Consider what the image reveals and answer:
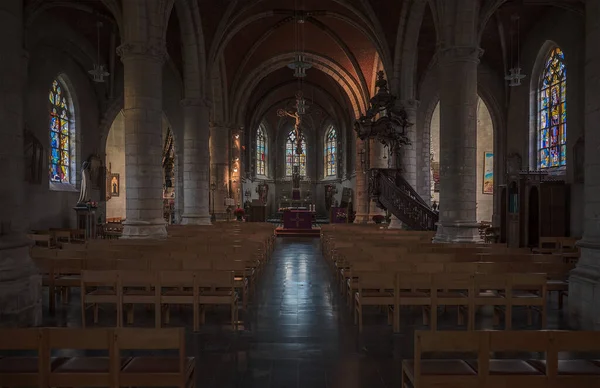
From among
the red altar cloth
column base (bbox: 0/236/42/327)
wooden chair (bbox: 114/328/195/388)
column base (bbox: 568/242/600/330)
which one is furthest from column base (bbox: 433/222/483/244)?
the red altar cloth

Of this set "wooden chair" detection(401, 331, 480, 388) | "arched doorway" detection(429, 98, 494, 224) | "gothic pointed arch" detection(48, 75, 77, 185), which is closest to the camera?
"wooden chair" detection(401, 331, 480, 388)

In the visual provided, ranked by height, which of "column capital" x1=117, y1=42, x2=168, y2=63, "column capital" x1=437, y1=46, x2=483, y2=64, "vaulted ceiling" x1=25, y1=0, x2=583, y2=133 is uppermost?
"vaulted ceiling" x1=25, y1=0, x2=583, y2=133

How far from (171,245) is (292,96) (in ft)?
110

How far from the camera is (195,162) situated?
19.2 metres

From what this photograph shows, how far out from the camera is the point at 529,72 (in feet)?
63.5

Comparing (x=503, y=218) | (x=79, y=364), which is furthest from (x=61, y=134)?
(x=79, y=364)

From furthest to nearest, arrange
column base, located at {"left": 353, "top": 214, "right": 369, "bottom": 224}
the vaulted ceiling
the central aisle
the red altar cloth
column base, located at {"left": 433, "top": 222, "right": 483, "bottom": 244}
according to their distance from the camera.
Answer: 1. column base, located at {"left": 353, "top": 214, "right": 369, "bottom": 224}
2. the red altar cloth
3. the vaulted ceiling
4. column base, located at {"left": 433, "top": 222, "right": 483, "bottom": 244}
5. the central aisle

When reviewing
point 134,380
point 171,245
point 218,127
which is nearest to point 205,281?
point 134,380

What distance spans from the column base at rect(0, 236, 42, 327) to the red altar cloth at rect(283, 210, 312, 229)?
18586 millimetres

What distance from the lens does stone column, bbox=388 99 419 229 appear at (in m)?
18.5

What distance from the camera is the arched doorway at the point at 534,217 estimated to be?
15.3 m

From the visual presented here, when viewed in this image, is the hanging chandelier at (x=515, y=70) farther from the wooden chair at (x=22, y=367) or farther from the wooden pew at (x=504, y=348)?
the wooden chair at (x=22, y=367)

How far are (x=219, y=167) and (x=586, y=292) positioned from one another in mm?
22011

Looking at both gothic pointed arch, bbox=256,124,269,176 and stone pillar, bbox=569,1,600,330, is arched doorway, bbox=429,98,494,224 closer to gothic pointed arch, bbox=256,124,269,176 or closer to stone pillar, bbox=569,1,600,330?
stone pillar, bbox=569,1,600,330
